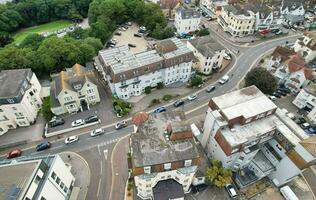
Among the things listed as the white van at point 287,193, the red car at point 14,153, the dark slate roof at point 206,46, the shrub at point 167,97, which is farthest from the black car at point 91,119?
the white van at point 287,193

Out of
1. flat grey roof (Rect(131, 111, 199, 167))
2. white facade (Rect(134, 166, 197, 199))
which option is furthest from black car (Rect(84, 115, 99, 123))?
white facade (Rect(134, 166, 197, 199))

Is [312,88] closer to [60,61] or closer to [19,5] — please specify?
[60,61]

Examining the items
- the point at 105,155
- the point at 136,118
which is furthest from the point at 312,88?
the point at 105,155

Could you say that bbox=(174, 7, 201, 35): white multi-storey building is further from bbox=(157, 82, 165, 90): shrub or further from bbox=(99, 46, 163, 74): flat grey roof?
bbox=(157, 82, 165, 90): shrub

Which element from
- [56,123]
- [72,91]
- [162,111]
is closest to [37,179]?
[56,123]

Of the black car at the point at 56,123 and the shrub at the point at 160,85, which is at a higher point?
the shrub at the point at 160,85

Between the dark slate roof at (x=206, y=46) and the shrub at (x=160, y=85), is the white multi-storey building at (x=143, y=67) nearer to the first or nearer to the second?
the shrub at (x=160, y=85)
